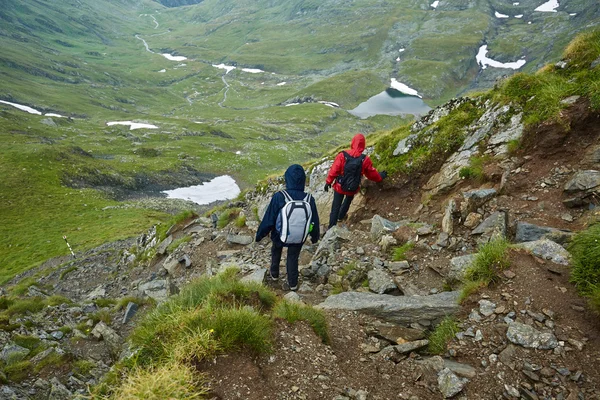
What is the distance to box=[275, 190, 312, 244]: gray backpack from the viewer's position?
951cm

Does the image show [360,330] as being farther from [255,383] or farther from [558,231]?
[558,231]

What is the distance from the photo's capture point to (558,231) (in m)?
8.05

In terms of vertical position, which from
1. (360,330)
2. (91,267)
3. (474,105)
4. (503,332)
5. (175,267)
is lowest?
(91,267)

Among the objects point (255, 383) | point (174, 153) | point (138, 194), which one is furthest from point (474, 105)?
point (174, 153)

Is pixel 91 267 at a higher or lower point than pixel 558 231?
lower

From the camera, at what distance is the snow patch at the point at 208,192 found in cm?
6750

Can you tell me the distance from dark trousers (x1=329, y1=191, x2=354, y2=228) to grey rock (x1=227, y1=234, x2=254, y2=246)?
17.5 ft

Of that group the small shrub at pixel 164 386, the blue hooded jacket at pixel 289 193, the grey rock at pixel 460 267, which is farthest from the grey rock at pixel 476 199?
the small shrub at pixel 164 386

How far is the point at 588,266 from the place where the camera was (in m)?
6.23

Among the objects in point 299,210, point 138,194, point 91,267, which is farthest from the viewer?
point 138,194

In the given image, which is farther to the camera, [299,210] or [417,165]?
[417,165]

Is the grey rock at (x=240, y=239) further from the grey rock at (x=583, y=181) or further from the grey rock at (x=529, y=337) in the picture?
the grey rock at (x=583, y=181)

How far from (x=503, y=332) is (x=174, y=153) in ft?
315

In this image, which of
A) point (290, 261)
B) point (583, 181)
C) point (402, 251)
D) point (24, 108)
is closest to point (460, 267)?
point (402, 251)
